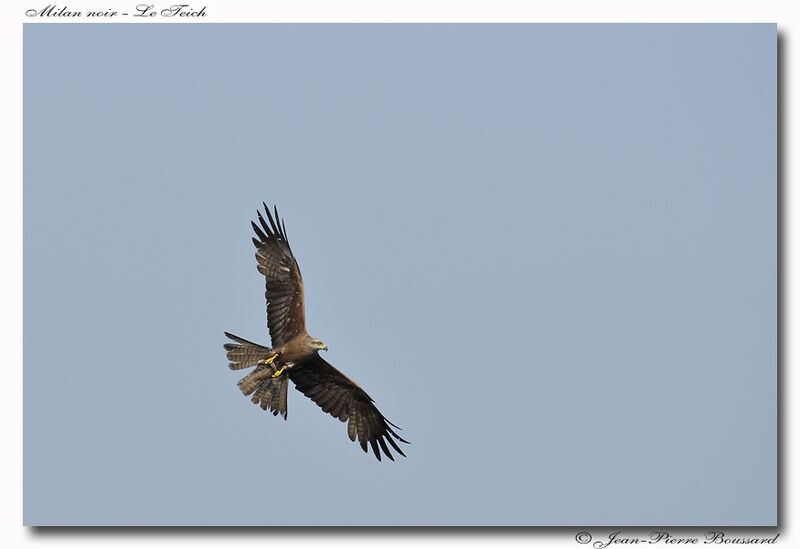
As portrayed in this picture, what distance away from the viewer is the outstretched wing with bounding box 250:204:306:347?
13016 millimetres

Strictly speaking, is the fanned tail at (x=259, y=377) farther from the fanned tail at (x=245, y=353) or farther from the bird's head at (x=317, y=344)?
the bird's head at (x=317, y=344)

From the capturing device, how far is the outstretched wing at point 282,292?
42.7ft

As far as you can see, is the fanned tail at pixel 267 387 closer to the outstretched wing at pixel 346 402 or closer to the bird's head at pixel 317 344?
the outstretched wing at pixel 346 402

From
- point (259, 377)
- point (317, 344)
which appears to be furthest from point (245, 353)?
point (317, 344)

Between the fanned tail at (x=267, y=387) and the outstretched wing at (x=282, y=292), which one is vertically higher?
the outstretched wing at (x=282, y=292)

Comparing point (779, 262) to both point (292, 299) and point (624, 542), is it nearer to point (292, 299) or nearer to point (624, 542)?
point (624, 542)

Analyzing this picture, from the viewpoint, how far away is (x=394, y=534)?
11.4m

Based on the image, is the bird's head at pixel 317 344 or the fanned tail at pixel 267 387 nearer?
the bird's head at pixel 317 344

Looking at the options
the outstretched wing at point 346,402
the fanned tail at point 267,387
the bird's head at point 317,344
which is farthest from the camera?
the outstretched wing at point 346,402

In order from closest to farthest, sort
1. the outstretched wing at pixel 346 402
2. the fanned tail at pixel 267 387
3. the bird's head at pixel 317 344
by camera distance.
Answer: the bird's head at pixel 317 344 < the fanned tail at pixel 267 387 < the outstretched wing at pixel 346 402

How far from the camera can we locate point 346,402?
13836 mm

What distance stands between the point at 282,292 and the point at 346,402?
1526 mm

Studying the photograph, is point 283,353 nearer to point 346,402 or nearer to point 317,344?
point 317,344
